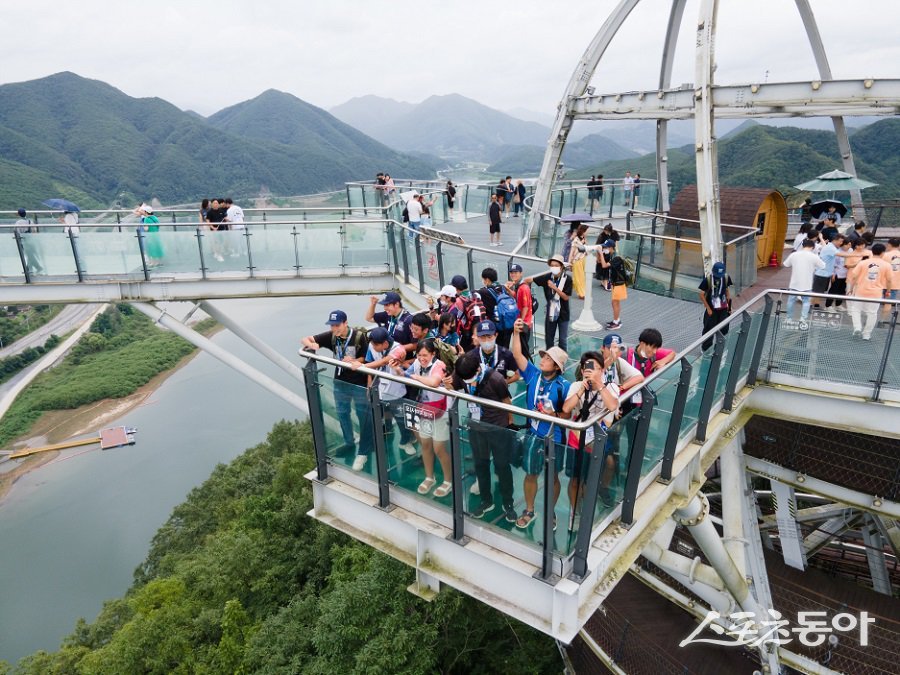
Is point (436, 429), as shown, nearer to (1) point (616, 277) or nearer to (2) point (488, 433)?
(2) point (488, 433)

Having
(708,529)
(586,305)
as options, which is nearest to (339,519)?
(708,529)

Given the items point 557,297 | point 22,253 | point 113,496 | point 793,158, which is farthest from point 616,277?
point 793,158

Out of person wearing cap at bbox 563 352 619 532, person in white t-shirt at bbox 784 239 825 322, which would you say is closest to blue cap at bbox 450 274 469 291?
Result: person wearing cap at bbox 563 352 619 532

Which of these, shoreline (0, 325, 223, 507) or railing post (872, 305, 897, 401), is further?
shoreline (0, 325, 223, 507)

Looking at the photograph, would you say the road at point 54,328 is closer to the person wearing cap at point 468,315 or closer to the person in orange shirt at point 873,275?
the person wearing cap at point 468,315

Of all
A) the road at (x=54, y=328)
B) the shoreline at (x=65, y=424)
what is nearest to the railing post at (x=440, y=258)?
the shoreline at (x=65, y=424)

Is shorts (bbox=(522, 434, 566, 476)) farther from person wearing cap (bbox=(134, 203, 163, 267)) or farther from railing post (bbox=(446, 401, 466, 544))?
person wearing cap (bbox=(134, 203, 163, 267))
